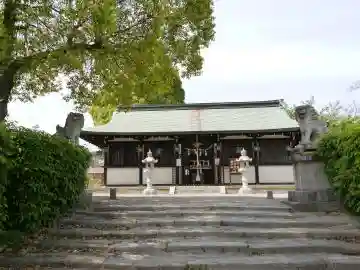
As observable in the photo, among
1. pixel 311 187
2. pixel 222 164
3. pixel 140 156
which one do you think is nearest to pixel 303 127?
pixel 311 187

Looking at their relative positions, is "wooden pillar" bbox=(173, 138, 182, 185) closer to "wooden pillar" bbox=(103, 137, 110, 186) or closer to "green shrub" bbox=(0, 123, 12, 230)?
"wooden pillar" bbox=(103, 137, 110, 186)

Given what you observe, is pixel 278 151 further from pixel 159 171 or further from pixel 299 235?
pixel 299 235

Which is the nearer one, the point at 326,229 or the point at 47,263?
the point at 47,263

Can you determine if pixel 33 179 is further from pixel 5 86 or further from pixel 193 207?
pixel 193 207

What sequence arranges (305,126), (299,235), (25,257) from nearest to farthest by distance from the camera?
(25,257) → (299,235) → (305,126)

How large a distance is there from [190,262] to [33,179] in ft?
9.86

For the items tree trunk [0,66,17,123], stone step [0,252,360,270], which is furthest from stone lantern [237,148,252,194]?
tree trunk [0,66,17,123]

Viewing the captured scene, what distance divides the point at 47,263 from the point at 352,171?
581cm

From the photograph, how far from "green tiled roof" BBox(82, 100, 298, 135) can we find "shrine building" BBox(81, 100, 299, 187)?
0.06 m

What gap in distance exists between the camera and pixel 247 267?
5395 millimetres

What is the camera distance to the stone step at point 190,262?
5.38 m

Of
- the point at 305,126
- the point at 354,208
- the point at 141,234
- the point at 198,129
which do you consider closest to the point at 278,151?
the point at 198,129

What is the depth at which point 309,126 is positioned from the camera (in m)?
9.66

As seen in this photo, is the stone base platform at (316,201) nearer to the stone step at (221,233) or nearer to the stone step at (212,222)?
the stone step at (212,222)
